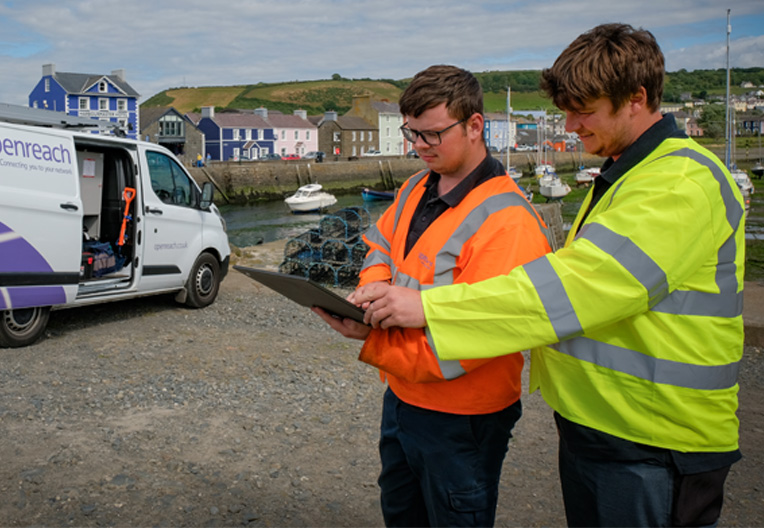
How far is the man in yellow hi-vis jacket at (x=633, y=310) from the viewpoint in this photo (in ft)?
5.77

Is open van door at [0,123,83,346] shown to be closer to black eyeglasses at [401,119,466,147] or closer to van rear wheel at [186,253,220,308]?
van rear wheel at [186,253,220,308]

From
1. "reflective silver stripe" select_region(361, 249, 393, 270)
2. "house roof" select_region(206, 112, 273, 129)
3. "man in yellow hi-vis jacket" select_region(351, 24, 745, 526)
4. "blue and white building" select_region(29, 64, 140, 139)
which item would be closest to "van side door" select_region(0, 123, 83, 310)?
"reflective silver stripe" select_region(361, 249, 393, 270)

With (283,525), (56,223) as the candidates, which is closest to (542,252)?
(283,525)

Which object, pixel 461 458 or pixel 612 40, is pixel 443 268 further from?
pixel 612 40

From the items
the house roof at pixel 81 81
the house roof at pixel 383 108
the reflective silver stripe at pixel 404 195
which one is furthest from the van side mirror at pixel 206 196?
the house roof at pixel 383 108

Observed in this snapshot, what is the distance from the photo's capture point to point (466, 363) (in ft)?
7.06

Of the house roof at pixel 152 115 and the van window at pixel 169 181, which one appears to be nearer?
the van window at pixel 169 181

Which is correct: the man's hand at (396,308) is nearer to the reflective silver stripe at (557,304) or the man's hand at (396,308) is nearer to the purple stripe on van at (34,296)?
the reflective silver stripe at (557,304)

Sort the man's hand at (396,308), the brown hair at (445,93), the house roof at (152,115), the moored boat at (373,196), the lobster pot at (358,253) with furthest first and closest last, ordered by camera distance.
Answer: the house roof at (152,115) < the moored boat at (373,196) < the lobster pot at (358,253) < the brown hair at (445,93) < the man's hand at (396,308)

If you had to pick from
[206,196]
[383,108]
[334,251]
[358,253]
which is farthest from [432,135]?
[383,108]

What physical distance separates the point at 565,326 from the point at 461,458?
80cm

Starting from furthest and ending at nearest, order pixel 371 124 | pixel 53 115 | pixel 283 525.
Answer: pixel 371 124
pixel 53 115
pixel 283 525

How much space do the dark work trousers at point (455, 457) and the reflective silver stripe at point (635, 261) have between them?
2.83 ft

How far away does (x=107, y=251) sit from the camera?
860 centimetres
